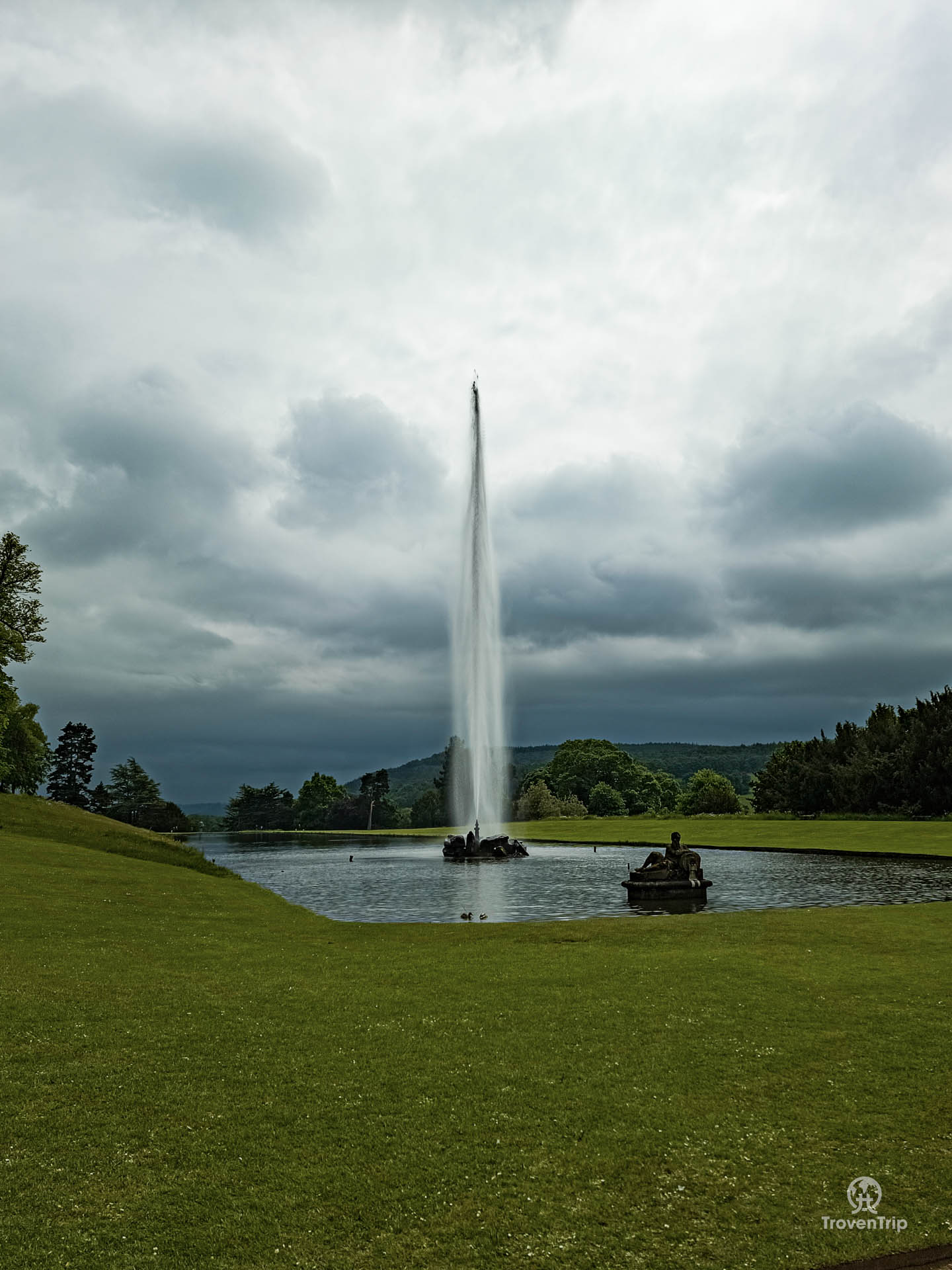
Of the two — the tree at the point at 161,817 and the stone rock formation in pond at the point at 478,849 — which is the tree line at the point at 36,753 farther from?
the stone rock formation in pond at the point at 478,849

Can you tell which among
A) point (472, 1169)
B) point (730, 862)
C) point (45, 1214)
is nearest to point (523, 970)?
point (472, 1169)

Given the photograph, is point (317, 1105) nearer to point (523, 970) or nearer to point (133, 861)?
point (523, 970)

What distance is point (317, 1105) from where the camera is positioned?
10.4 meters

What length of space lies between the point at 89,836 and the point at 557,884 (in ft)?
99.1

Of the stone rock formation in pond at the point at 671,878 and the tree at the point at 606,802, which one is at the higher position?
the stone rock formation in pond at the point at 671,878

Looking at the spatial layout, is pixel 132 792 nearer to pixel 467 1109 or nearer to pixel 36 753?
pixel 36 753

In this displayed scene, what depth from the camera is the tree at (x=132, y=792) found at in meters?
183

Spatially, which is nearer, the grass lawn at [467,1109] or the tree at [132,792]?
the grass lawn at [467,1109]

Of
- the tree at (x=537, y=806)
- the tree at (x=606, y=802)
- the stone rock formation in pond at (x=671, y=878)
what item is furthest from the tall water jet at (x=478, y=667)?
the tree at (x=606, y=802)

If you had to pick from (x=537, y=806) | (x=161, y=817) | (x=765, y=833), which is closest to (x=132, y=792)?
(x=161, y=817)

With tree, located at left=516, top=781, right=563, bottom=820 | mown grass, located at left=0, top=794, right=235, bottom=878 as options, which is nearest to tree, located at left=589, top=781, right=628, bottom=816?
tree, located at left=516, top=781, right=563, bottom=820

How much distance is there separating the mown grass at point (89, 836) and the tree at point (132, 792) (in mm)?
130256

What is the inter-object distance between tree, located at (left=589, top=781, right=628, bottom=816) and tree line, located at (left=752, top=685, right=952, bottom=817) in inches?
2300

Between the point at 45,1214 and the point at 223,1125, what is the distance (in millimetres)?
2275
